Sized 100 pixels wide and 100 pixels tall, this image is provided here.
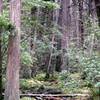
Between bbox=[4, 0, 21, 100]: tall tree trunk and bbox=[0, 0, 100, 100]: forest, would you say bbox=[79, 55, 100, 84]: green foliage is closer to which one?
bbox=[0, 0, 100, 100]: forest

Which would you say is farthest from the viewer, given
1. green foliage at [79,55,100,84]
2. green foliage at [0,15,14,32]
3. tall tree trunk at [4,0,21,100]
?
green foliage at [79,55,100,84]

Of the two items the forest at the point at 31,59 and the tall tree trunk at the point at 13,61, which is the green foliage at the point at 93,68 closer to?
the forest at the point at 31,59

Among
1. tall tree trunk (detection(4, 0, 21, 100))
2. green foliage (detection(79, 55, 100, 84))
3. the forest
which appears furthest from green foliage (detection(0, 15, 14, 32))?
green foliage (detection(79, 55, 100, 84))

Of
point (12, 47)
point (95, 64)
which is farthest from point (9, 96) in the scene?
point (95, 64)

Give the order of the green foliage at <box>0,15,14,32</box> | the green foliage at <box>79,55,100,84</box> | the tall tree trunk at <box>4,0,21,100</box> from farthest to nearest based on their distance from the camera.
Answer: the green foliage at <box>79,55,100,84</box>, the tall tree trunk at <box>4,0,21,100</box>, the green foliage at <box>0,15,14,32</box>

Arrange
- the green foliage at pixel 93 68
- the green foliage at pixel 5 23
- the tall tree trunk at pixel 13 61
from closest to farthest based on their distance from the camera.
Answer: the green foliage at pixel 5 23 → the tall tree trunk at pixel 13 61 → the green foliage at pixel 93 68

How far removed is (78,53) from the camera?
1869 cm

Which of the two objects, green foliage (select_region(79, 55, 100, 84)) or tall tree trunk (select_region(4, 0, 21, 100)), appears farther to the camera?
green foliage (select_region(79, 55, 100, 84))

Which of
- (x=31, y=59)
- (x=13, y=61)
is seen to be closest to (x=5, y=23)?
(x=13, y=61)

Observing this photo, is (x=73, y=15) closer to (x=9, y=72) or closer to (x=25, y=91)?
(x=25, y=91)

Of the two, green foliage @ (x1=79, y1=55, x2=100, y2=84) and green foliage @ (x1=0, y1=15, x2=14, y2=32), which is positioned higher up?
green foliage @ (x1=0, y1=15, x2=14, y2=32)

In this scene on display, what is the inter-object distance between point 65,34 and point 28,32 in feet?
17.9

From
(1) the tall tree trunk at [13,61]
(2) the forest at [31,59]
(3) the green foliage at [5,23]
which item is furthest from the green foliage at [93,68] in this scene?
(3) the green foliage at [5,23]

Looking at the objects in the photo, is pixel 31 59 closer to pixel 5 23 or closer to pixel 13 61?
pixel 13 61
